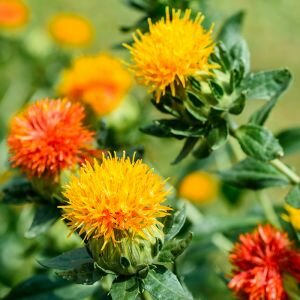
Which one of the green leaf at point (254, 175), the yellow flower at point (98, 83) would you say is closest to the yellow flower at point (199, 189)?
the yellow flower at point (98, 83)

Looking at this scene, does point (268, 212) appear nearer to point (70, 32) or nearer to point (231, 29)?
point (231, 29)

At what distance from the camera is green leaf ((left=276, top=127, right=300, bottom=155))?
7.22 feet

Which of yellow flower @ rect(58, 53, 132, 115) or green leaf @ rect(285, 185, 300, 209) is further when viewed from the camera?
yellow flower @ rect(58, 53, 132, 115)

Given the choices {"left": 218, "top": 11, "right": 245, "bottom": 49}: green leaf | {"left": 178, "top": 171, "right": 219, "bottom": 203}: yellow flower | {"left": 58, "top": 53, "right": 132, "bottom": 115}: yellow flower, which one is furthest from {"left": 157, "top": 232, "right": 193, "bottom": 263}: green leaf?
{"left": 178, "top": 171, "right": 219, "bottom": 203}: yellow flower

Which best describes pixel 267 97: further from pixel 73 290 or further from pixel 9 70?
pixel 9 70

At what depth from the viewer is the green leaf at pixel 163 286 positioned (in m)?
1.43

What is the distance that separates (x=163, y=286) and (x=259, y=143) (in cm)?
46

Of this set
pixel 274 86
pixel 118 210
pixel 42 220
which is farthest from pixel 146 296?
pixel 274 86

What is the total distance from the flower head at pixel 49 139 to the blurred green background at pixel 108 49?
17.3 inches

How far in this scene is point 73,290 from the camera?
1.90 metres

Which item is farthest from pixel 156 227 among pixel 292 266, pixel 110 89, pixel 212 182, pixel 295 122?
pixel 295 122

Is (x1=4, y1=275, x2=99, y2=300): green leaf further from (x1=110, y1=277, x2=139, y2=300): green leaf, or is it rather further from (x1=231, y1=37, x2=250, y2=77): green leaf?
(x1=231, y1=37, x2=250, y2=77): green leaf

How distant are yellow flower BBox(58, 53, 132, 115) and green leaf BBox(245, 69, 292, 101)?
2.52 feet

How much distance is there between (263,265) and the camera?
158cm
